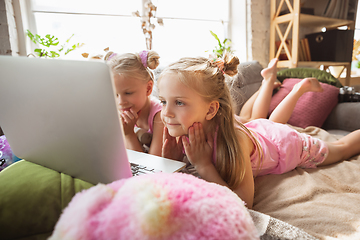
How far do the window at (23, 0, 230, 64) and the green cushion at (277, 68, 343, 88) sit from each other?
3.90 feet

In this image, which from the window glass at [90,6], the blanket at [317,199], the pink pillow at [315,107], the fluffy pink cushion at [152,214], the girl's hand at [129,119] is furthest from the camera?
the window glass at [90,6]

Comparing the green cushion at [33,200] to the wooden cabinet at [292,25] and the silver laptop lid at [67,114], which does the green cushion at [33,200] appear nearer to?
the silver laptop lid at [67,114]

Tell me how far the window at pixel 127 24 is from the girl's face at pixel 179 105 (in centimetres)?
184

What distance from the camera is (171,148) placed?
1.05m

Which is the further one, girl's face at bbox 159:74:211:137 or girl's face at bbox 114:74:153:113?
girl's face at bbox 114:74:153:113

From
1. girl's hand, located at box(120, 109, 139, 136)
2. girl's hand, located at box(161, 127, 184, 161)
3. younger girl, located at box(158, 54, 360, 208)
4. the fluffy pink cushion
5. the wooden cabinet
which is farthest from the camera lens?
the wooden cabinet

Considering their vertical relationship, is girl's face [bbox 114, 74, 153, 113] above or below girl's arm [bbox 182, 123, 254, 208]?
above

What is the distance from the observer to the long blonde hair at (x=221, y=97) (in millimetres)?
832

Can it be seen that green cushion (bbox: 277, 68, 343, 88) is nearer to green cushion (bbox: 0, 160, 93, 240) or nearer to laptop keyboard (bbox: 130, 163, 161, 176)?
laptop keyboard (bbox: 130, 163, 161, 176)

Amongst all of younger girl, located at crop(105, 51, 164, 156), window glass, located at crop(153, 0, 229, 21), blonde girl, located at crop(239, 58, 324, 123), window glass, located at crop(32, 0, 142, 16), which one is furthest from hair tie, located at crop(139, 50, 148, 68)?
window glass, located at crop(153, 0, 229, 21)

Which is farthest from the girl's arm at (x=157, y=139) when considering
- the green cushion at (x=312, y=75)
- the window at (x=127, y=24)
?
the window at (x=127, y=24)

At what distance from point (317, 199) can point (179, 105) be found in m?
0.61

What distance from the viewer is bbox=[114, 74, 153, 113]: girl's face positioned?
1.06 m

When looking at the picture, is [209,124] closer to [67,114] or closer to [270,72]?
[67,114]
